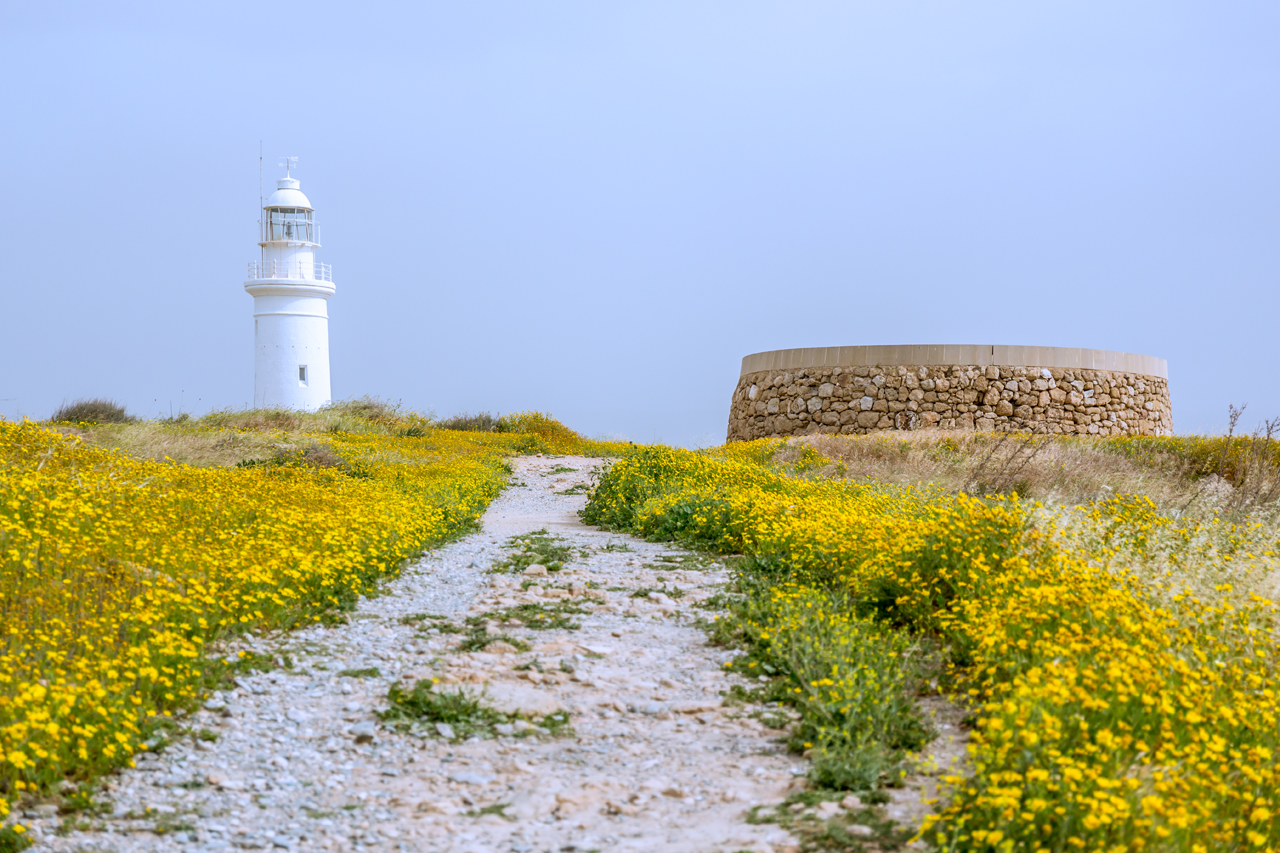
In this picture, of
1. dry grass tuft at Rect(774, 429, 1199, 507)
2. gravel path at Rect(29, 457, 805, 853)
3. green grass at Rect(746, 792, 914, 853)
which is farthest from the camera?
dry grass tuft at Rect(774, 429, 1199, 507)

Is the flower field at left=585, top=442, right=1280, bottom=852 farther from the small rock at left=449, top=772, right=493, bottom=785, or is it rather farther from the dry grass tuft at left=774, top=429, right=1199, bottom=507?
the dry grass tuft at left=774, top=429, right=1199, bottom=507

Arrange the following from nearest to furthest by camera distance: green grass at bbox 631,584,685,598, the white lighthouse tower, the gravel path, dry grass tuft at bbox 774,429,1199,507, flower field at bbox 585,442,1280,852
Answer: flower field at bbox 585,442,1280,852
the gravel path
green grass at bbox 631,584,685,598
dry grass tuft at bbox 774,429,1199,507
the white lighthouse tower

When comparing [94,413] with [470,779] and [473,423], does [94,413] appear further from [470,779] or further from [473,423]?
[470,779]

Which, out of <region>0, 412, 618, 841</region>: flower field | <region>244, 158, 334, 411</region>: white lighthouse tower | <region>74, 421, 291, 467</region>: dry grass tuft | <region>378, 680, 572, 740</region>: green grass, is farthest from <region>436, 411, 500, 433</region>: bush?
<region>378, 680, 572, 740</region>: green grass

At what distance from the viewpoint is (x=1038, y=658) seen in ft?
12.8

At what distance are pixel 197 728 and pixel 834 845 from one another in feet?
9.17

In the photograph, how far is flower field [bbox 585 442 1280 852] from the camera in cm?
291

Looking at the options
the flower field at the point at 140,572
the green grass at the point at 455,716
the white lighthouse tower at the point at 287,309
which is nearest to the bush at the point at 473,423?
the white lighthouse tower at the point at 287,309

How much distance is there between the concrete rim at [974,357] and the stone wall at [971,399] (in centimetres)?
8

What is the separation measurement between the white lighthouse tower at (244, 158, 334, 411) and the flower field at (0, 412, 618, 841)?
16.2m

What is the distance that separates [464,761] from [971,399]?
15294 millimetres

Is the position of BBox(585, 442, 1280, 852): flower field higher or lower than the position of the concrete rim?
lower

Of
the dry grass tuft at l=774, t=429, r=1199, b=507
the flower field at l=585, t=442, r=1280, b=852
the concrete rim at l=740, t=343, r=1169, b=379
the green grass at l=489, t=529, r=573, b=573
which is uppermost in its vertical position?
the concrete rim at l=740, t=343, r=1169, b=379

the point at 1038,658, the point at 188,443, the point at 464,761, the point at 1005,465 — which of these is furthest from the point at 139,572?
the point at 188,443
